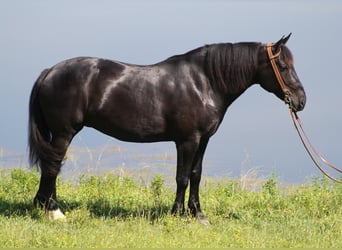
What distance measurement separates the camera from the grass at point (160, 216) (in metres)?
6.74

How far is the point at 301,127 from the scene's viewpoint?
8195mm

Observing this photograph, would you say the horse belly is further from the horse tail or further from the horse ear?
the horse ear

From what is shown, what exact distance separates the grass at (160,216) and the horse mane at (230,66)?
70.6 inches

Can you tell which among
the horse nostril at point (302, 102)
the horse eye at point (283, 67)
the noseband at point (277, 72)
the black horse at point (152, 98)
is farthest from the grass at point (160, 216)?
the horse eye at point (283, 67)

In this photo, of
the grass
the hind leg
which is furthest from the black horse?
the grass

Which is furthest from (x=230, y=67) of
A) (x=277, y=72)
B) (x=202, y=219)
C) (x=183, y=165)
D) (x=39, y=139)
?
(x=39, y=139)

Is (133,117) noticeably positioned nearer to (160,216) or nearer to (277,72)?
(160,216)

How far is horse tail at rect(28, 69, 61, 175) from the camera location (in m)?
7.86

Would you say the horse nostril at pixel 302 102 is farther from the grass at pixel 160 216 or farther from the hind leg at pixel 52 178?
the hind leg at pixel 52 178

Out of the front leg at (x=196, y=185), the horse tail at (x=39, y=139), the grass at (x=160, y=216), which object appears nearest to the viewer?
the grass at (x=160, y=216)

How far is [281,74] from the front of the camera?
795 cm

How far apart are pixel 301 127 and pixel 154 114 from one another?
200 centimetres

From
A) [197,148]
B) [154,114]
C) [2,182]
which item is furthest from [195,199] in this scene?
[2,182]

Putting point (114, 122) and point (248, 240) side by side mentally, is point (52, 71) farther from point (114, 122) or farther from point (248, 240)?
point (248, 240)
